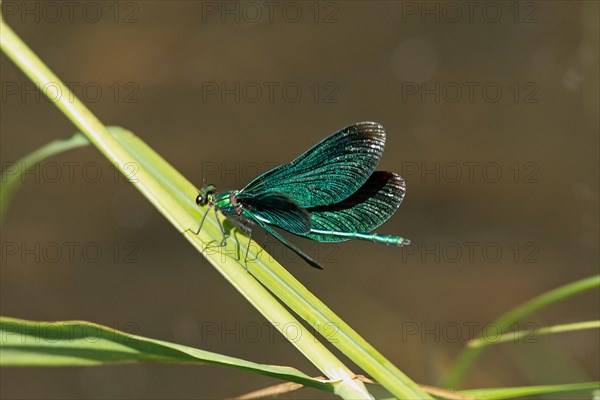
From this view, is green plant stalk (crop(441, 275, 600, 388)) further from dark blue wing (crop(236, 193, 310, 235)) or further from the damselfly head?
the damselfly head

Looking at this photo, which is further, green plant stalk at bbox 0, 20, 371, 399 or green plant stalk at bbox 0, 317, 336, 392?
green plant stalk at bbox 0, 20, 371, 399

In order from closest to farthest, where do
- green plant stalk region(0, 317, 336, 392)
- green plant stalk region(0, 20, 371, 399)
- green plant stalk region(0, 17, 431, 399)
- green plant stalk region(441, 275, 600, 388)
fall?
green plant stalk region(0, 317, 336, 392) < green plant stalk region(0, 17, 431, 399) < green plant stalk region(0, 20, 371, 399) < green plant stalk region(441, 275, 600, 388)

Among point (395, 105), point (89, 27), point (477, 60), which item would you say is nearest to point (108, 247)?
point (89, 27)

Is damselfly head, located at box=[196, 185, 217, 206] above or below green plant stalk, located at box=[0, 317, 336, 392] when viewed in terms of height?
above

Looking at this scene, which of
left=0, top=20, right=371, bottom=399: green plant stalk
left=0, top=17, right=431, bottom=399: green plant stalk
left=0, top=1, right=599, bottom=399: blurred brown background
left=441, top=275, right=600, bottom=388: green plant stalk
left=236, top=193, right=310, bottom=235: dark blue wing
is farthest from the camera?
left=0, top=1, right=599, bottom=399: blurred brown background

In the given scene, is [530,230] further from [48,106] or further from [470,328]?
[48,106]

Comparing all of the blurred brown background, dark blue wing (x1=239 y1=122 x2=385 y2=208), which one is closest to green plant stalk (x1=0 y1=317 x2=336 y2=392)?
dark blue wing (x1=239 y1=122 x2=385 y2=208)

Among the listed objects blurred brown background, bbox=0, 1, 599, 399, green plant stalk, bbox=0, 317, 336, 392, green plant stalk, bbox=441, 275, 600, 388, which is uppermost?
blurred brown background, bbox=0, 1, 599, 399
